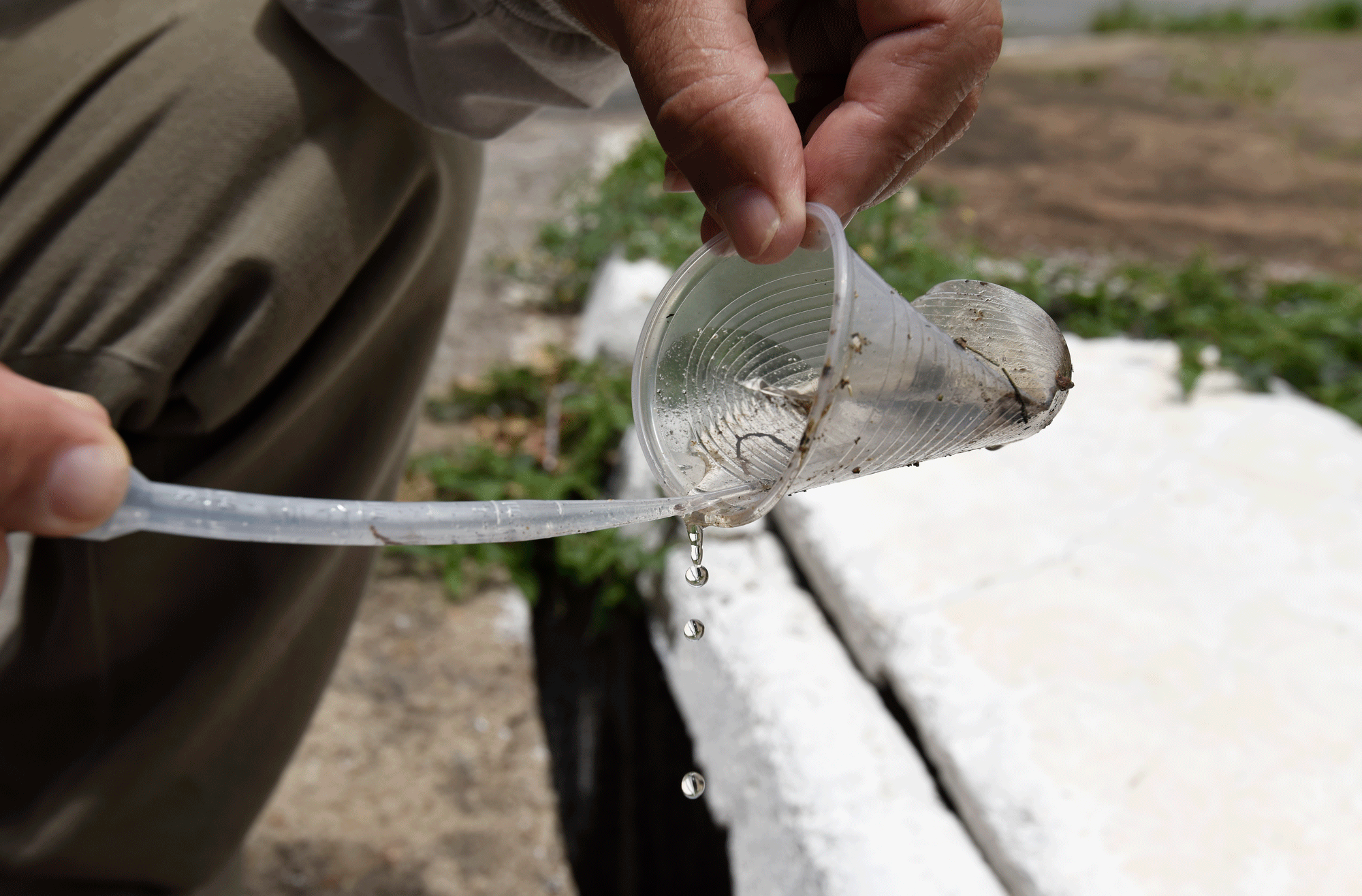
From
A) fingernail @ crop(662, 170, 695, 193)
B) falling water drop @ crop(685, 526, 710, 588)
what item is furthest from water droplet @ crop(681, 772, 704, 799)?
fingernail @ crop(662, 170, 695, 193)

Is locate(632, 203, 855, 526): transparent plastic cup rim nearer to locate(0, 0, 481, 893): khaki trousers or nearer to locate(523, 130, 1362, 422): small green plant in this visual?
locate(0, 0, 481, 893): khaki trousers

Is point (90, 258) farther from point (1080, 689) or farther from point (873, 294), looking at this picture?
point (1080, 689)

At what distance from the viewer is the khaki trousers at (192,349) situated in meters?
1.45

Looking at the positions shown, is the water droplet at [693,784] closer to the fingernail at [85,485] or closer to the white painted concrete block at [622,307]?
the fingernail at [85,485]

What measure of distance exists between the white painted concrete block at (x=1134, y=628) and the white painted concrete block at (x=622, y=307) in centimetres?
126

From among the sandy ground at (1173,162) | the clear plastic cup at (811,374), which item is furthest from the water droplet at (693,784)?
the sandy ground at (1173,162)

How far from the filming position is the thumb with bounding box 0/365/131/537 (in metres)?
0.88

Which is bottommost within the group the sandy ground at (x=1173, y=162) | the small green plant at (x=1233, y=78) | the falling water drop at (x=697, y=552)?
the small green plant at (x=1233, y=78)

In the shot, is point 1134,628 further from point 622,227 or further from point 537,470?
point 622,227

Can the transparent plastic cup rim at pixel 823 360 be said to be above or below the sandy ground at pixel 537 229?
above

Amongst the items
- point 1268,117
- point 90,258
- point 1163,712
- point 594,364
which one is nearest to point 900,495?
point 1163,712

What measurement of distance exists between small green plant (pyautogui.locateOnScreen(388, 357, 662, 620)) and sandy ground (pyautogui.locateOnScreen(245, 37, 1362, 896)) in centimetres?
13

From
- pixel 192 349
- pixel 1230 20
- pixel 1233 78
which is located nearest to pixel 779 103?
pixel 192 349

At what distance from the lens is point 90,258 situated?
145 centimetres
